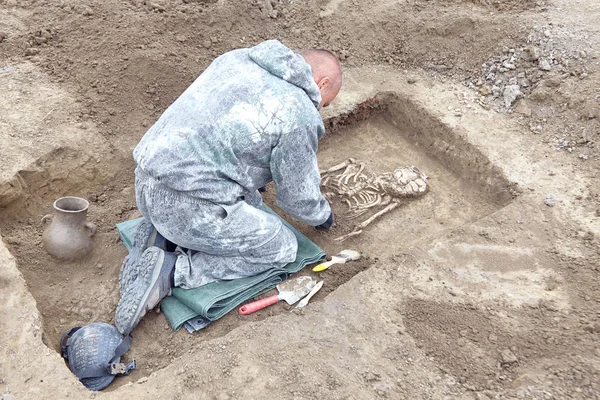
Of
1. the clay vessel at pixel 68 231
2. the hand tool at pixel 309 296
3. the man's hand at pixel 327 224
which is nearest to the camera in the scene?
the hand tool at pixel 309 296

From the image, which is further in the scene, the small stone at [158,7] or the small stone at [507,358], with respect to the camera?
the small stone at [158,7]

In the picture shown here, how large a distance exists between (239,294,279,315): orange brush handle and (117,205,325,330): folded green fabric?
0.09 meters

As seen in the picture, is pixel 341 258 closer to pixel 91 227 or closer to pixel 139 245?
pixel 139 245

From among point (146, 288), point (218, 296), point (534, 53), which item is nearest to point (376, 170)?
point (534, 53)

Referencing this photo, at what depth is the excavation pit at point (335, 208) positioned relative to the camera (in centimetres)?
396

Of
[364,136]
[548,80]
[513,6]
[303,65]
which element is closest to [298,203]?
[303,65]

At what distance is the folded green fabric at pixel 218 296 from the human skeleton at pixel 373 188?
103 centimetres

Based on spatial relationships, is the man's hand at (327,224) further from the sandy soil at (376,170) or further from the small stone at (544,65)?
the small stone at (544,65)

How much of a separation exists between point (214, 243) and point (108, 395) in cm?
122

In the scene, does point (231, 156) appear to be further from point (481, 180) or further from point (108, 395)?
point (481, 180)

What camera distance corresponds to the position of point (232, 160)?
12.1 feet

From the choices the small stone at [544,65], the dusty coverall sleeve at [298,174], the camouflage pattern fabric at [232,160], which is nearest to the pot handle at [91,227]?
the camouflage pattern fabric at [232,160]

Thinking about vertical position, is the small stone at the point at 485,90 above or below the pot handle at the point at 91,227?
above

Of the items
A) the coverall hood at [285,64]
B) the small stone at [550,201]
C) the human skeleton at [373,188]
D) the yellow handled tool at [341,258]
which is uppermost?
the coverall hood at [285,64]
